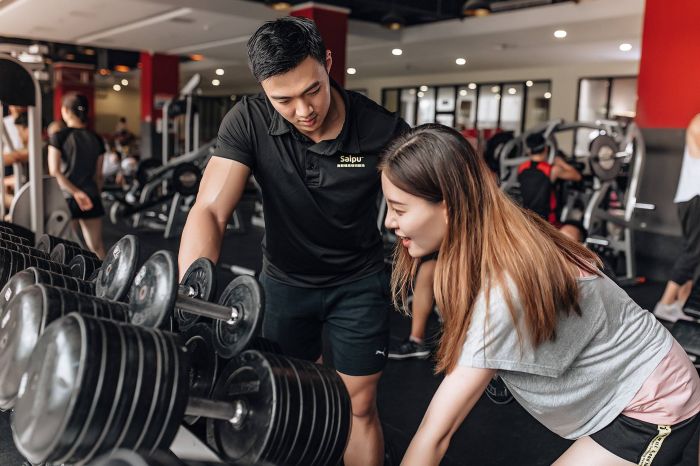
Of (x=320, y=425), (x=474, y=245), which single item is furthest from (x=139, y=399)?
(x=474, y=245)

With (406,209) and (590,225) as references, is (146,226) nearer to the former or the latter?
(590,225)

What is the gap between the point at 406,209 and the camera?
968 millimetres

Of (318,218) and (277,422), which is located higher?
(318,218)

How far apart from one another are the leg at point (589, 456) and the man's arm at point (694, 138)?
2.81m

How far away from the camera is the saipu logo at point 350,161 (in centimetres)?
146

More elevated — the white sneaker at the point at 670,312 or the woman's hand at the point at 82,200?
the woman's hand at the point at 82,200

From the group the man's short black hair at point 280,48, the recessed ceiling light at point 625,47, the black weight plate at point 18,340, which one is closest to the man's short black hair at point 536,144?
the man's short black hair at point 280,48

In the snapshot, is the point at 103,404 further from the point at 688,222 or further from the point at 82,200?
the point at 688,222

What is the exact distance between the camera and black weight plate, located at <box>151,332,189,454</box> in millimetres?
742

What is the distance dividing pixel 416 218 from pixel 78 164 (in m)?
3.29

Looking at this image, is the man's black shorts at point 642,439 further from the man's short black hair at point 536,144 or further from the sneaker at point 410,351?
the man's short black hair at point 536,144

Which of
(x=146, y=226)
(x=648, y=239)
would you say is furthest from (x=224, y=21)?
(x=648, y=239)

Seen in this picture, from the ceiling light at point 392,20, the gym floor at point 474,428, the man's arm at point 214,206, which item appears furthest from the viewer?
the ceiling light at point 392,20

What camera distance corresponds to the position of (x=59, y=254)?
4.84 feet
